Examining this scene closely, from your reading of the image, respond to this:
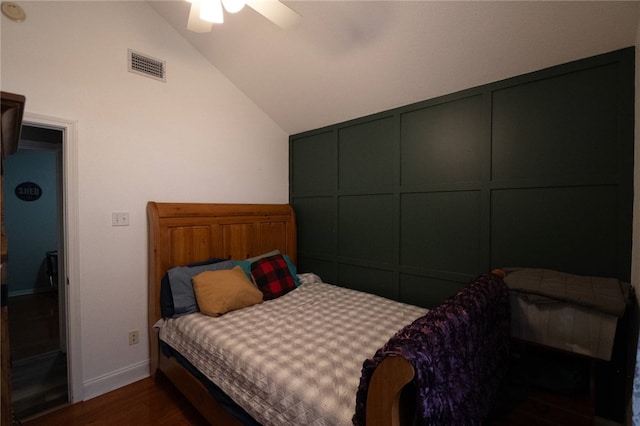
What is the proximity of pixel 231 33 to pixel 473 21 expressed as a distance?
6.05 feet

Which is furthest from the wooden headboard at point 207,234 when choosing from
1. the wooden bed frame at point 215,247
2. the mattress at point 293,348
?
the mattress at point 293,348

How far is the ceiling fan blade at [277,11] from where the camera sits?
55.9 inches

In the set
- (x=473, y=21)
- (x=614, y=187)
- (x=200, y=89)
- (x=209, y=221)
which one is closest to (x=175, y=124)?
(x=200, y=89)

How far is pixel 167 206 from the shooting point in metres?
2.33

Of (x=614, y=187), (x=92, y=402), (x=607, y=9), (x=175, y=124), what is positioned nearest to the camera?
(x=607, y=9)

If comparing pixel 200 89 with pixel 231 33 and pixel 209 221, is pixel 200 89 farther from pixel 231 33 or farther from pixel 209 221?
pixel 209 221

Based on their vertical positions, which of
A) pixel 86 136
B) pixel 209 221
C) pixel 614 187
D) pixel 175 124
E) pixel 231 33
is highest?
pixel 231 33

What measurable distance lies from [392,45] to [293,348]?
215 centimetres

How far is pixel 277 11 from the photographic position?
147cm

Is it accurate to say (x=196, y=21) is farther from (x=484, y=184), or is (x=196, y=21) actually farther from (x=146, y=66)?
(x=484, y=184)

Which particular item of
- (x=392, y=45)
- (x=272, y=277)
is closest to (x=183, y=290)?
(x=272, y=277)

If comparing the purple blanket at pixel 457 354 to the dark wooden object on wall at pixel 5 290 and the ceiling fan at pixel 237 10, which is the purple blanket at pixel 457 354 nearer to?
the dark wooden object on wall at pixel 5 290

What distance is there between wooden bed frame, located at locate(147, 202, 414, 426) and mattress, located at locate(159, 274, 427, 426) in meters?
0.19

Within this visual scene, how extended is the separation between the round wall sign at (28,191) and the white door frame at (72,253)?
3.72 metres
